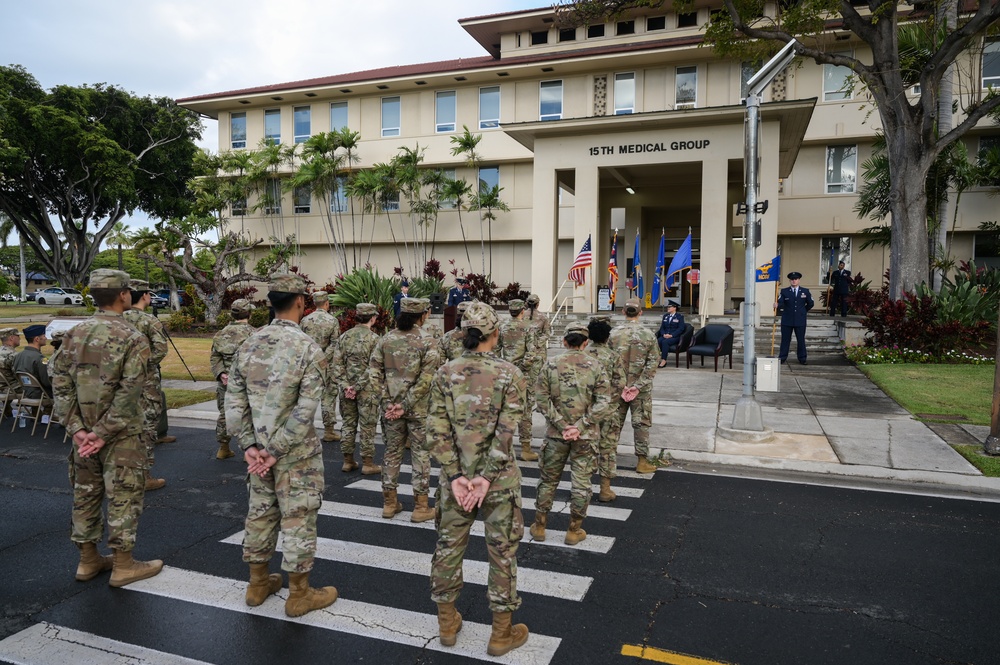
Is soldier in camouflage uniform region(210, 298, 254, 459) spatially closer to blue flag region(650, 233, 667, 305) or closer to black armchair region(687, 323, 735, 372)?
black armchair region(687, 323, 735, 372)

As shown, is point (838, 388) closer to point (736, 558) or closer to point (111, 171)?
point (736, 558)

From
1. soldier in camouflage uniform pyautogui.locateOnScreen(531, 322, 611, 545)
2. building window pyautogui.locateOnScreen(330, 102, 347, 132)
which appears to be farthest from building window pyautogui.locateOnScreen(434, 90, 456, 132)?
soldier in camouflage uniform pyautogui.locateOnScreen(531, 322, 611, 545)

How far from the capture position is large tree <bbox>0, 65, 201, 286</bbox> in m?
32.2

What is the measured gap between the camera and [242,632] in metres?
4.14

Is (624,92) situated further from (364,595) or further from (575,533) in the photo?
(364,595)

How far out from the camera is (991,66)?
82.2 feet

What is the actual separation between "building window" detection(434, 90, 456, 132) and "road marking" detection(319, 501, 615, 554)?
26.5 meters

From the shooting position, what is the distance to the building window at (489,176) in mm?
30094

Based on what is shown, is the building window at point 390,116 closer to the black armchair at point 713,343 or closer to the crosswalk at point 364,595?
the black armchair at point 713,343

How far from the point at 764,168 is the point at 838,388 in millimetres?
9902

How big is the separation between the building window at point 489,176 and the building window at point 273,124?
11.6m

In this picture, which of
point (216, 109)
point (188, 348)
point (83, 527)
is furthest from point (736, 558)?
point (216, 109)

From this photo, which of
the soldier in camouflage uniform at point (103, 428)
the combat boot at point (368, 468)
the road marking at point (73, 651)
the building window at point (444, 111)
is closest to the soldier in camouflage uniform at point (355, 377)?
the combat boot at point (368, 468)

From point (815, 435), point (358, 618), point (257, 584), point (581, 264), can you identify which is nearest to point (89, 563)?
point (257, 584)
